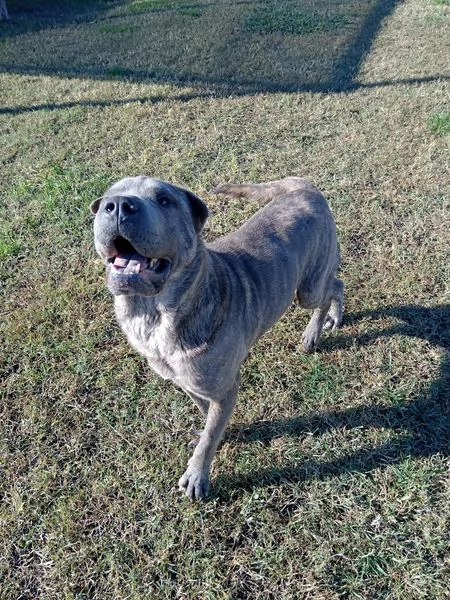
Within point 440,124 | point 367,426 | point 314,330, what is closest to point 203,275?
point 314,330

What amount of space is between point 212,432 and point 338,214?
9.74 ft

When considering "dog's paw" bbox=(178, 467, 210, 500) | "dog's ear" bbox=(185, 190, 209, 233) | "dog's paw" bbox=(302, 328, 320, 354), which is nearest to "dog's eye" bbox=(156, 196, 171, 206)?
"dog's ear" bbox=(185, 190, 209, 233)

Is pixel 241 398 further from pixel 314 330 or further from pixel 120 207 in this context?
pixel 120 207

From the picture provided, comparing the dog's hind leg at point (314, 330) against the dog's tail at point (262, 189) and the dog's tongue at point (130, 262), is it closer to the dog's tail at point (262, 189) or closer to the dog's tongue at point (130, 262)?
the dog's tail at point (262, 189)

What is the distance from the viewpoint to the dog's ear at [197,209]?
7.80 ft

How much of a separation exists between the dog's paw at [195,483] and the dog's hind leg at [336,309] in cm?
158

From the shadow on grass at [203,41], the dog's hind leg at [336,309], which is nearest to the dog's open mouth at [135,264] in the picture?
the dog's hind leg at [336,309]

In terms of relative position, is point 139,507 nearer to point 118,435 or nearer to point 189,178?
point 118,435

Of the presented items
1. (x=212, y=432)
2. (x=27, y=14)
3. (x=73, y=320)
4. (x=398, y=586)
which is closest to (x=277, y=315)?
(x=212, y=432)

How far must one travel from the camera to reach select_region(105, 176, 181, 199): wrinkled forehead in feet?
7.27

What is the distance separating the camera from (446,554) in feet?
8.32

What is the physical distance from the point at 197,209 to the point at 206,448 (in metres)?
1.36

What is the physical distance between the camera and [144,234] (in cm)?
198

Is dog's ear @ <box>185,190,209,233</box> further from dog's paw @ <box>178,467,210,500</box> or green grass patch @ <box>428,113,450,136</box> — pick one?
green grass patch @ <box>428,113,450,136</box>
